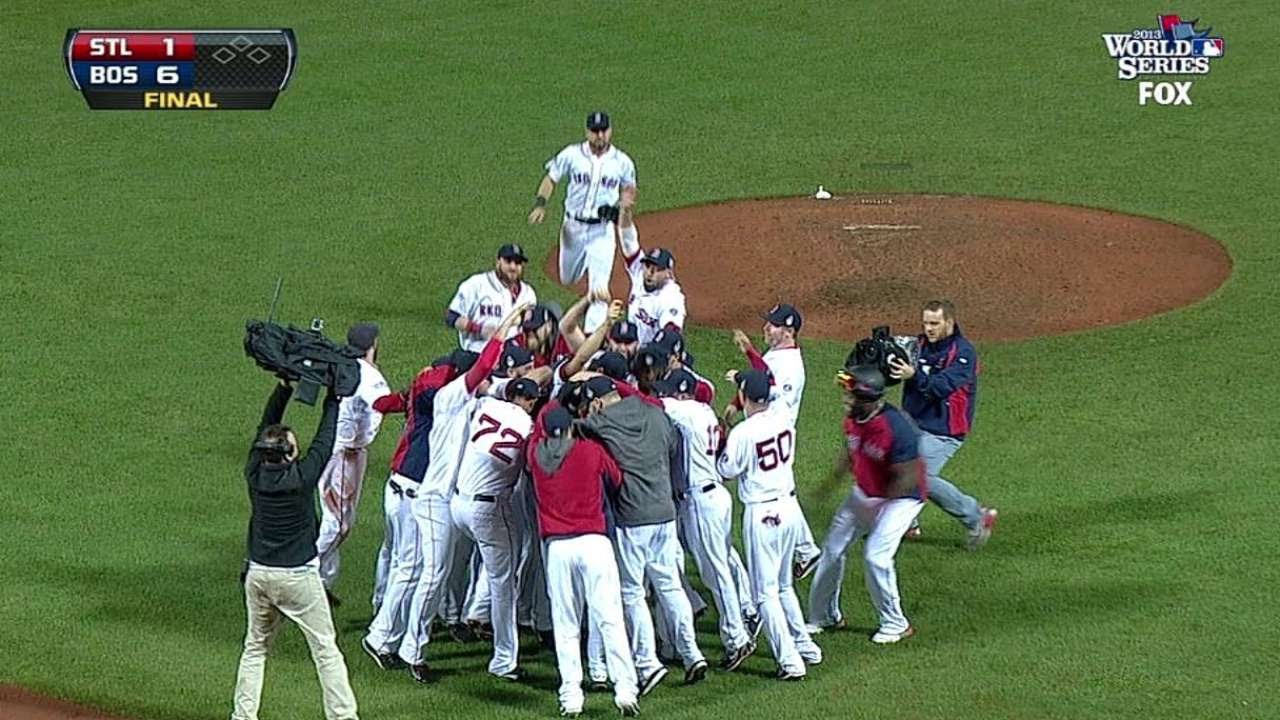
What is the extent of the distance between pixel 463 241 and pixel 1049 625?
9.68m

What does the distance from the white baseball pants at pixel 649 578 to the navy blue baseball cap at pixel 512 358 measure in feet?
3.57

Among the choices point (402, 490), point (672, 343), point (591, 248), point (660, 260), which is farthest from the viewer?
point (591, 248)

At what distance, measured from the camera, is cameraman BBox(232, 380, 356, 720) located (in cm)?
984

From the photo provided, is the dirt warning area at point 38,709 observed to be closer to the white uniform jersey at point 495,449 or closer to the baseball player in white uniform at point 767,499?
the white uniform jersey at point 495,449

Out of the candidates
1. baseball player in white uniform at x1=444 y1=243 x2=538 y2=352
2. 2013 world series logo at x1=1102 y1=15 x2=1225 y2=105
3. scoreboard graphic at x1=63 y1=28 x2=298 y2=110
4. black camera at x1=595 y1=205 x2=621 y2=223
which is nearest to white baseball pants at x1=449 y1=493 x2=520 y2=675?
baseball player in white uniform at x1=444 y1=243 x2=538 y2=352

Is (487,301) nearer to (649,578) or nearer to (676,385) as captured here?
(676,385)

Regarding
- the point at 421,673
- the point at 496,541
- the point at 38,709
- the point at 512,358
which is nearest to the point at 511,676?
the point at 421,673

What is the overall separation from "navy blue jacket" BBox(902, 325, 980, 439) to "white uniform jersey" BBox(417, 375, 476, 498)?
283cm

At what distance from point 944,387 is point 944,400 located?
0.90 feet

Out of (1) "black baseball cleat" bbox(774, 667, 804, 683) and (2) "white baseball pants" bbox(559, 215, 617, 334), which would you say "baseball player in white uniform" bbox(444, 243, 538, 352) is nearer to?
(2) "white baseball pants" bbox(559, 215, 617, 334)

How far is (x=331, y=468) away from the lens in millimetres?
12086

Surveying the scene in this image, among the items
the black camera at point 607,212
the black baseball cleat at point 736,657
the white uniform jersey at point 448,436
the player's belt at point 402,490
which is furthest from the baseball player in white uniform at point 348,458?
the black camera at point 607,212

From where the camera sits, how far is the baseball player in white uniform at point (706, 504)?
36.0 ft

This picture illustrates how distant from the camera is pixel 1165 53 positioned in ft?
86.6
